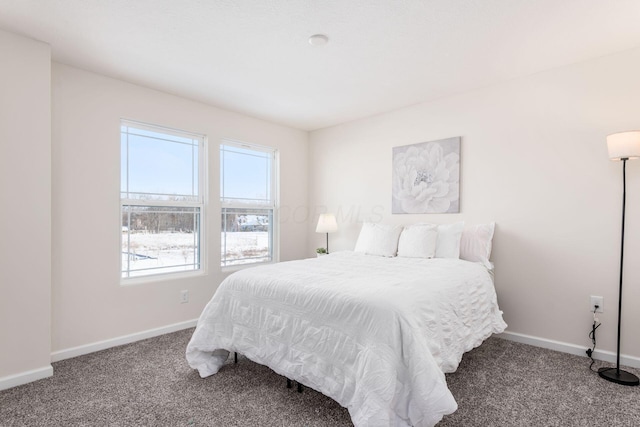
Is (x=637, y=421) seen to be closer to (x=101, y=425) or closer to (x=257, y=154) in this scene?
(x=101, y=425)

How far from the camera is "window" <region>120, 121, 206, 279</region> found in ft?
10.7

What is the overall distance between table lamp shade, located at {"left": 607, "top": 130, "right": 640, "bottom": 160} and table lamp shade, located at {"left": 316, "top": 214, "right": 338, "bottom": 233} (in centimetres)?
277

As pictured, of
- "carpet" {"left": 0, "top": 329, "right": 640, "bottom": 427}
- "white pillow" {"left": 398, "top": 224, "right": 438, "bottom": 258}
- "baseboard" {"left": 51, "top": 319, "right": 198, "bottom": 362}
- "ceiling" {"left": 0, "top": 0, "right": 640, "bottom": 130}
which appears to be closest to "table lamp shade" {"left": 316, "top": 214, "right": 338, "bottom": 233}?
"white pillow" {"left": 398, "top": 224, "right": 438, "bottom": 258}

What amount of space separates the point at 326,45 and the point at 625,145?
7.26 feet

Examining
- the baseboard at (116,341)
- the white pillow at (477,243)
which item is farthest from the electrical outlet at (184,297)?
the white pillow at (477,243)

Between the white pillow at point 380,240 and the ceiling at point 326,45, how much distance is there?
1.41 metres

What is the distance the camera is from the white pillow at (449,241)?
312cm

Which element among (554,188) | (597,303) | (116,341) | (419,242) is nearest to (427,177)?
(419,242)

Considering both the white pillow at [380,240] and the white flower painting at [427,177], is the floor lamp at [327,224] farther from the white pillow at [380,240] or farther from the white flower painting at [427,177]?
the white flower painting at [427,177]

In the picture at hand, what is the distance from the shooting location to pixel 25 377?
7.74ft

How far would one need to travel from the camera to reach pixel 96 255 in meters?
2.98

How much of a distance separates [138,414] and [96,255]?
1589mm

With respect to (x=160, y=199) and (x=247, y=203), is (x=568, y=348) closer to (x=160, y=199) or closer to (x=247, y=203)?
(x=247, y=203)

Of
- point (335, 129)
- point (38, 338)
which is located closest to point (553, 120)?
point (335, 129)
